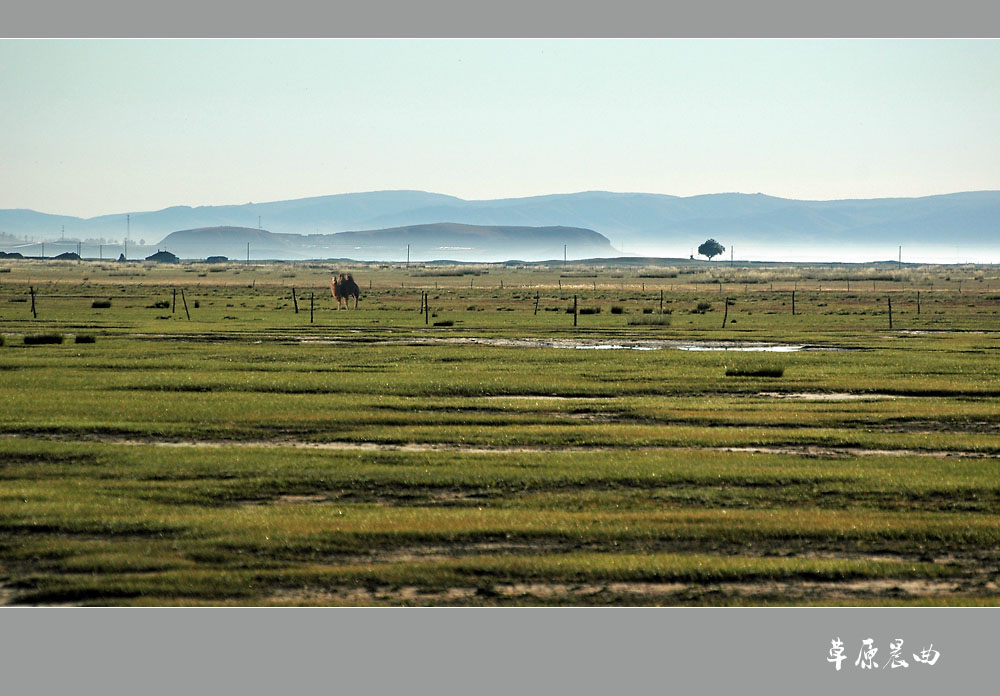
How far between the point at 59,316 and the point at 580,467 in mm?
49228

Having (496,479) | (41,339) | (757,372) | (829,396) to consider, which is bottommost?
(496,479)

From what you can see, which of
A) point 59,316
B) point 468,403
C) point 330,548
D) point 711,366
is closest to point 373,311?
point 59,316

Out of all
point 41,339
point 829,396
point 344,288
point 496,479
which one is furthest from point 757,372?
point 344,288

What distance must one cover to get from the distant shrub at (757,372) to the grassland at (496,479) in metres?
0.23

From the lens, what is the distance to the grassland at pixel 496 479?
11695 mm

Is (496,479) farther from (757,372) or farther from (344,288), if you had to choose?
(344,288)

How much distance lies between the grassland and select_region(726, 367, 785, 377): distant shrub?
0.76 ft

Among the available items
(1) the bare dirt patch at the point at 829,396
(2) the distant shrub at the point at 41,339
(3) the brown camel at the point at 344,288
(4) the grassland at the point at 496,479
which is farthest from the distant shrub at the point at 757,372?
(3) the brown camel at the point at 344,288

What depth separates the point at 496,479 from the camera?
16.1 metres

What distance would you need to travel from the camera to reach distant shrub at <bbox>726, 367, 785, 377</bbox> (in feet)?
96.7

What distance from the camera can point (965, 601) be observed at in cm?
1113

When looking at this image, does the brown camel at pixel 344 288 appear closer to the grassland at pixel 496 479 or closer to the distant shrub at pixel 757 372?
the grassland at pixel 496 479

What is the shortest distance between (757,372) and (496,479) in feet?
50.0

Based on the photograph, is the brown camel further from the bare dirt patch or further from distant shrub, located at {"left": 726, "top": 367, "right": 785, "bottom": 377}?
the bare dirt patch
